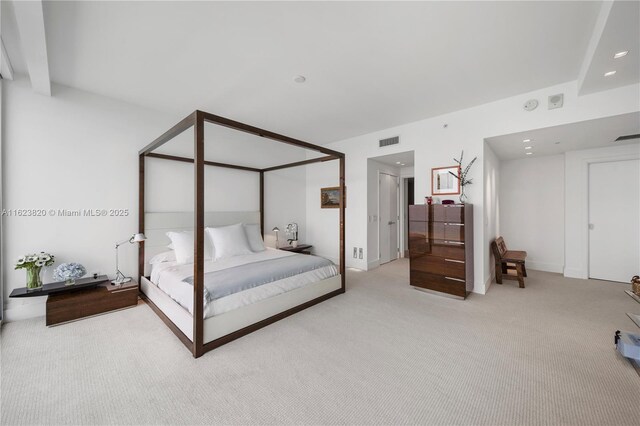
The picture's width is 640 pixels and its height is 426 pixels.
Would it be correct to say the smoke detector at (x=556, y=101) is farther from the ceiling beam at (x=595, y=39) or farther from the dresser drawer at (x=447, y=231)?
the dresser drawer at (x=447, y=231)

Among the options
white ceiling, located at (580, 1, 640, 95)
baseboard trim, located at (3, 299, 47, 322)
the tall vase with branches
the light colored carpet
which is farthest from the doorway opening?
baseboard trim, located at (3, 299, 47, 322)

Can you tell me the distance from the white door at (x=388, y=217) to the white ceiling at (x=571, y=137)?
7.40 ft

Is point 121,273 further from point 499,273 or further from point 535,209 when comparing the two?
point 535,209

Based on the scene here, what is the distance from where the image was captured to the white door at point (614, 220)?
170 inches

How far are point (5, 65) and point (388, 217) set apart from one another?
6.39 metres

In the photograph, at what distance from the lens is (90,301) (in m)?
3.04

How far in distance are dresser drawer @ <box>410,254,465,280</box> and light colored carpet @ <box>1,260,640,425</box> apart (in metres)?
0.62

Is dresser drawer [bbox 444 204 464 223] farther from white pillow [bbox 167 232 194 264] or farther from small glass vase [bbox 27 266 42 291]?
small glass vase [bbox 27 266 42 291]

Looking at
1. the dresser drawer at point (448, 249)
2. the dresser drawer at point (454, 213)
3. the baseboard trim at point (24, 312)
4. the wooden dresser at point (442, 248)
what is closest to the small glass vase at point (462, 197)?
the wooden dresser at point (442, 248)

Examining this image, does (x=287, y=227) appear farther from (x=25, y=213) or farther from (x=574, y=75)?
(x=574, y=75)

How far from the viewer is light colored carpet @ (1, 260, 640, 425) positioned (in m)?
1.66

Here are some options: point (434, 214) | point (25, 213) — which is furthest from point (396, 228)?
point (25, 213)

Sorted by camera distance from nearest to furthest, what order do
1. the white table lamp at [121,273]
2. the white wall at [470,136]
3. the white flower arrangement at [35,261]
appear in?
the white flower arrangement at [35,261] → the white wall at [470,136] → the white table lamp at [121,273]

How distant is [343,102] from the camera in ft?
12.6
